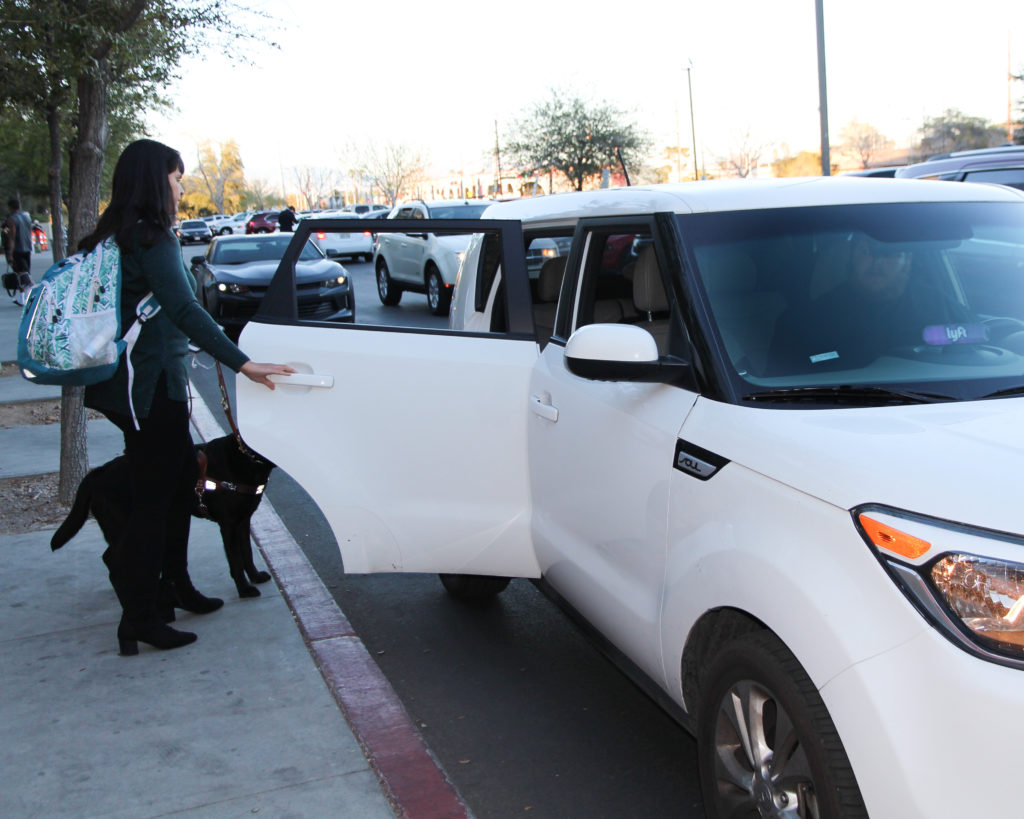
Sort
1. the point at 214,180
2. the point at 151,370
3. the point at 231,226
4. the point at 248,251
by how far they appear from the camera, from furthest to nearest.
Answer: the point at 214,180, the point at 231,226, the point at 248,251, the point at 151,370

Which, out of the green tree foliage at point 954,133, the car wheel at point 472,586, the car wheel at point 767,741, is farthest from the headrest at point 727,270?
the green tree foliage at point 954,133

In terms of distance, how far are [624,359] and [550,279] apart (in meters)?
1.59

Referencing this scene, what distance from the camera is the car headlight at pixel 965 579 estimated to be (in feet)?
6.48

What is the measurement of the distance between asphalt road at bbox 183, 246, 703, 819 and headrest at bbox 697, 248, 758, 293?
4.55 ft

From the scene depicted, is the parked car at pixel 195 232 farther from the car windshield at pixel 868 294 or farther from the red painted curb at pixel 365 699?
the car windshield at pixel 868 294

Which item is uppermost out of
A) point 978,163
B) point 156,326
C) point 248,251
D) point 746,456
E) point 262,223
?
point 262,223

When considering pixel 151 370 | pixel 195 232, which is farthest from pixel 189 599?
pixel 195 232

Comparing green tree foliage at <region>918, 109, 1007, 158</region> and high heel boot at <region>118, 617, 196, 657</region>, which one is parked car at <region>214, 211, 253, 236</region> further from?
high heel boot at <region>118, 617, 196, 657</region>

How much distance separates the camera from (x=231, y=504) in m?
4.73

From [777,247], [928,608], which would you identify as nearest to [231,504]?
[777,247]

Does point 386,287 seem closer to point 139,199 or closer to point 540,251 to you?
point 540,251

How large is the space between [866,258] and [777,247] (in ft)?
0.92

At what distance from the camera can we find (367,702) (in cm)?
394

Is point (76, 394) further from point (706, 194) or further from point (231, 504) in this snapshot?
point (706, 194)
